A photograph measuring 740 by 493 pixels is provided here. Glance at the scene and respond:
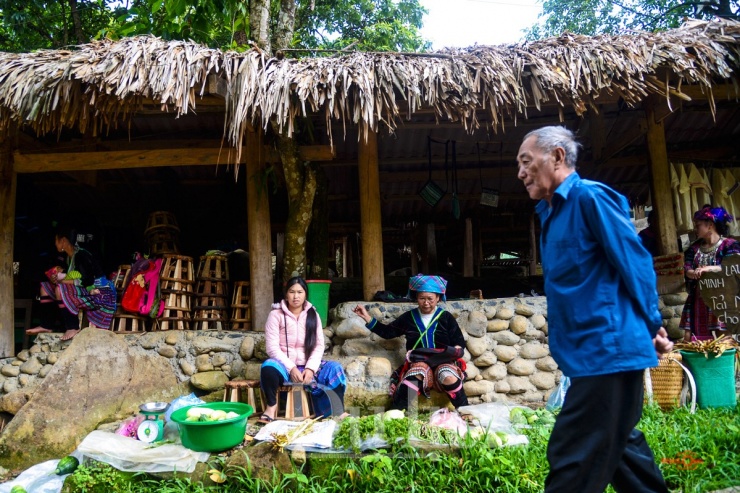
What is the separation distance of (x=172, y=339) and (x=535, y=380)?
3431 millimetres

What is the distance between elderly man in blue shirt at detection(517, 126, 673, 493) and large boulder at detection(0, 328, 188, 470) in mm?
3754

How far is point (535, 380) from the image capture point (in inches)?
190

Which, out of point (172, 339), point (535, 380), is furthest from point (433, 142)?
point (172, 339)

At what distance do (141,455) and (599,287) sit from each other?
114 inches

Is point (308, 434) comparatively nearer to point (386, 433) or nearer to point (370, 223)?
point (386, 433)

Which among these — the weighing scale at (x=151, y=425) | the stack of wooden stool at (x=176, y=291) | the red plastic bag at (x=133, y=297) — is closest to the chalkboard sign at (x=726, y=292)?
the weighing scale at (x=151, y=425)

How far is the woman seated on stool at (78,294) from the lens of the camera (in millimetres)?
5332

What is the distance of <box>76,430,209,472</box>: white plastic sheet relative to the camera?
10.7ft

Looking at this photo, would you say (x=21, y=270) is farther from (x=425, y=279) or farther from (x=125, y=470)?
(x=425, y=279)

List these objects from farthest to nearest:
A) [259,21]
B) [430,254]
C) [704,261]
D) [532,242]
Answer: [532,242] < [430,254] < [259,21] < [704,261]

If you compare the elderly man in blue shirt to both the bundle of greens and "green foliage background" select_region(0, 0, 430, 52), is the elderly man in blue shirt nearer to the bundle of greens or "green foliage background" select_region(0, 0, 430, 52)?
the bundle of greens

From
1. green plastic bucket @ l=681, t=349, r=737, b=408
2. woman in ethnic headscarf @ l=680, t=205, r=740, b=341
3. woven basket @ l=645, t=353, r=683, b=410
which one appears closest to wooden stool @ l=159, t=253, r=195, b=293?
woven basket @ l=645, t=353, r=683, b=410

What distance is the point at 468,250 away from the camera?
29.5ft

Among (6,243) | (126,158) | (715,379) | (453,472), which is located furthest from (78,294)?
(715,379)
